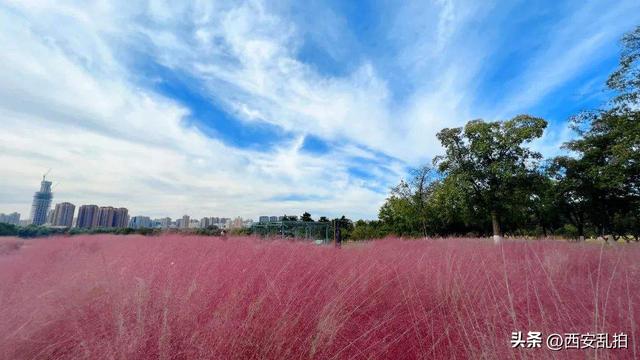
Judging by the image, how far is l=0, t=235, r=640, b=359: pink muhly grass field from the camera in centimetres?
166

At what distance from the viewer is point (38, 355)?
1.87 m

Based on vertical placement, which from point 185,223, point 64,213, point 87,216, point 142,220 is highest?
point 64,213

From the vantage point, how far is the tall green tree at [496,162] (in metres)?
14.0

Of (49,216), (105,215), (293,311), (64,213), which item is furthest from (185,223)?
(49,216)

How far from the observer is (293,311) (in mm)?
1931

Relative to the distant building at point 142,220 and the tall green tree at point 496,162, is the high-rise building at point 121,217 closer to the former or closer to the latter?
the distant building at point 142,220

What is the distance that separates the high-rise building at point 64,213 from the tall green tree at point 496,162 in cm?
3506

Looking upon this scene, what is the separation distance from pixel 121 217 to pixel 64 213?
5124 mm

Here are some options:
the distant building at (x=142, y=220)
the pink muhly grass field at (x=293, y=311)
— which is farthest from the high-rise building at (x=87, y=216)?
the pink muhly grass field at (x=293, y=311)

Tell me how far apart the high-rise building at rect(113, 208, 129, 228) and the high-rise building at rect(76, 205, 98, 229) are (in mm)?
1582

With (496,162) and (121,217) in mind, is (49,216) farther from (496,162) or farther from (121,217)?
(496,162)

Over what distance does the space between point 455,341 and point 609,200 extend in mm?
21132

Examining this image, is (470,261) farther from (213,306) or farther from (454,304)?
(213,306)

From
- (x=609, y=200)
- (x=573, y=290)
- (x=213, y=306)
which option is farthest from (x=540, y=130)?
(x=213, y=306)
